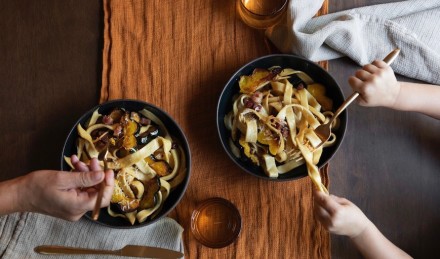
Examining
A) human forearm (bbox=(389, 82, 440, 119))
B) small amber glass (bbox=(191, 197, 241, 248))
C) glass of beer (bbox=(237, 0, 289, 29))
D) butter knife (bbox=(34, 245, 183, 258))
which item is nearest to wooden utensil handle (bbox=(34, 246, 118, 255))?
butter knife (bbox=(34, 245, 183, 258))

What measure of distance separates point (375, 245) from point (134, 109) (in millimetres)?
629

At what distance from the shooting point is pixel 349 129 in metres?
1.19

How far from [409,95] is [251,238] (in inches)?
19.6

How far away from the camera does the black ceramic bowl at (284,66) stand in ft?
3.60

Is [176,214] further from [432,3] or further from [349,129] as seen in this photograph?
[432,3]

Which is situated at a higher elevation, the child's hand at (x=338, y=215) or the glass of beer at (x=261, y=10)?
the glass of beer at (x=261, y=10)

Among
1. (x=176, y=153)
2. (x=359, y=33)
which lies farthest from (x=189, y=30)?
(x=359, y=33)

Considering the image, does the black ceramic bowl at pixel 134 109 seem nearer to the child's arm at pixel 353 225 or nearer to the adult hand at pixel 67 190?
the adult hand at pixel 67 190

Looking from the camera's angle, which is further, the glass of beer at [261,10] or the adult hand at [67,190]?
the glass of beer at [261,10]

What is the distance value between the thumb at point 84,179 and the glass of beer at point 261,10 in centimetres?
52

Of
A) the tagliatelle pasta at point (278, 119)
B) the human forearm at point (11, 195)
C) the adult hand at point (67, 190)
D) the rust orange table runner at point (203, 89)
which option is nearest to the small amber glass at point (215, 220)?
the rust orange table runner at point (203, 89)

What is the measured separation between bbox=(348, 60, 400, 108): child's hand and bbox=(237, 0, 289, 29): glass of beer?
0.25 meters

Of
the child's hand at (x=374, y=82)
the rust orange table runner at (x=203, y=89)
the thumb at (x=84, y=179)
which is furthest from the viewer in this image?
the rust orange table runner at (x=203, y=89)

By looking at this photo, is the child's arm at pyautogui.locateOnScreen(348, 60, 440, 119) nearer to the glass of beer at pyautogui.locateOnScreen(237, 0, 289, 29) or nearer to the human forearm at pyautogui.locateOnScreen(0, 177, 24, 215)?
the glass of beer at pyautogui.locateOnScreen(237, 0, 289, 29)
